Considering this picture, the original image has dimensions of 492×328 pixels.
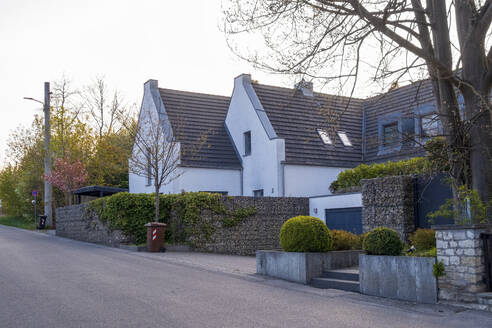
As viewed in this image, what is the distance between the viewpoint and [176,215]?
863 inches

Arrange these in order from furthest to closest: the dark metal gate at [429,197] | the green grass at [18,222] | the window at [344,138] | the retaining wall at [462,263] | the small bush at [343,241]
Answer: the green grass at [18,222] < the window at [344,138] < the dark metal gate at [429,197] < the small bush at [343,241] < the retaining wall at [462,263]

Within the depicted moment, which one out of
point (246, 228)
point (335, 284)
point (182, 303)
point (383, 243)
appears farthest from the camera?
point (246, 228)

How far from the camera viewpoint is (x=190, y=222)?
69.8ft

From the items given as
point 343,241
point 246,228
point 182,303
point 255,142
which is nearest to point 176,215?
point 246,228

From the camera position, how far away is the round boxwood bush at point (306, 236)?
13219 millimetres

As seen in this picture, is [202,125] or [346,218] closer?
[346,218]

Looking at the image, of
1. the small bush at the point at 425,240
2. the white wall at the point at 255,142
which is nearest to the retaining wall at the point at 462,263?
the small bush at the point at 425,240

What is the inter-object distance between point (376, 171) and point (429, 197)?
16.3ft

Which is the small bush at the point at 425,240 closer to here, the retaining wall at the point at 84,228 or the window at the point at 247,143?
the retaining wall at the point at 84,228

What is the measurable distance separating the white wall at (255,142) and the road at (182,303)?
39.3 feet

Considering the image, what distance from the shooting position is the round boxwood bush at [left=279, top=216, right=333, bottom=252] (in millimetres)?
13219

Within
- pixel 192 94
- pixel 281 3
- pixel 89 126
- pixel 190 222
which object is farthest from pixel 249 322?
pixel 89 126

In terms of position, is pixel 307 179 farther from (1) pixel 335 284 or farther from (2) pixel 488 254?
(2) pixel 488 254


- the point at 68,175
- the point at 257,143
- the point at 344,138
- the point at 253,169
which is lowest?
the point at 253,169
